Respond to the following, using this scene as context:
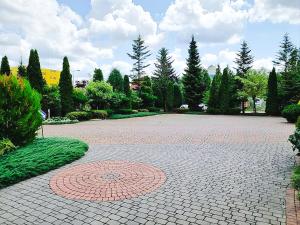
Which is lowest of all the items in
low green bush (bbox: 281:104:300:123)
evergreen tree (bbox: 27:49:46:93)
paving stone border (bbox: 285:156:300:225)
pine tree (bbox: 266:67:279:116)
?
paving stone border (bbox: 285:156:300:225)

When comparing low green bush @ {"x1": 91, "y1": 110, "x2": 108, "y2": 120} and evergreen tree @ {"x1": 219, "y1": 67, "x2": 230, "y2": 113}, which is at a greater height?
evergreen tree @ {"x1": 219, "y1": 67, "x2": 230, "y2": 113}

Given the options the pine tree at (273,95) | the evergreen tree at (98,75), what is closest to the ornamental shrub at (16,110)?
the evergreen tree at (98,75)

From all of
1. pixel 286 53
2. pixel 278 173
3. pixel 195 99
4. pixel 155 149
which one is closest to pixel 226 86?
pixel 195 99

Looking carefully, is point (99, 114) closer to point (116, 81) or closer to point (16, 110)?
point (116, 81)

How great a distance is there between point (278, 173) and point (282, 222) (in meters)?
2.74

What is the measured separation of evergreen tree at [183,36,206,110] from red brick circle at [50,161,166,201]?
31695 mm

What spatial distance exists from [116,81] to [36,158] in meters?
25.7

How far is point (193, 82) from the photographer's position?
126 feet

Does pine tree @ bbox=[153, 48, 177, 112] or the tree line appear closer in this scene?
the tree line

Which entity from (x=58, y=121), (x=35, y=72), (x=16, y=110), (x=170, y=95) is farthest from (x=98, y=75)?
(x=16, y=110)

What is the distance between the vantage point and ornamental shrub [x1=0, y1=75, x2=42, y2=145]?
8188 millimetres

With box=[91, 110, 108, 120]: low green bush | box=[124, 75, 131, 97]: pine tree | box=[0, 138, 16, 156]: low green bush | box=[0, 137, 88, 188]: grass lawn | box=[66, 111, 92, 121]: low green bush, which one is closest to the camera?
box=[0, 137, 88, 188]: grass lawn

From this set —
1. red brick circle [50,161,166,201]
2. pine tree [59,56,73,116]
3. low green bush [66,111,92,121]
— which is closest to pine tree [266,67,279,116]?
low green bush [66,111,92,121]

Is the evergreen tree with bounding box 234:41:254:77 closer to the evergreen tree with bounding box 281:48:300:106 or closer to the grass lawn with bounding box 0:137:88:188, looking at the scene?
the evergreen tree with bounding box 281:48:300:106
